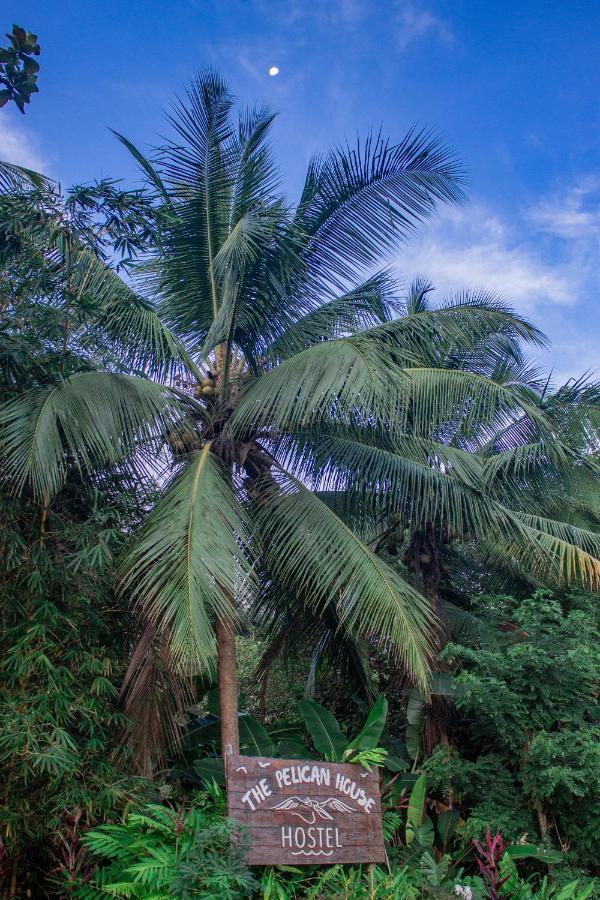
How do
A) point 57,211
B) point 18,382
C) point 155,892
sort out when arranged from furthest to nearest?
1. point 18,382
2. point 57,211
3. point 155,892

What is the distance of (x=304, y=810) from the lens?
498cm

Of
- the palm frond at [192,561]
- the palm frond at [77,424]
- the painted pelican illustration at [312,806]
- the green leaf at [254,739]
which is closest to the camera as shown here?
the painted pelican illustration at [312,806]

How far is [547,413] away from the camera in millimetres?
8359

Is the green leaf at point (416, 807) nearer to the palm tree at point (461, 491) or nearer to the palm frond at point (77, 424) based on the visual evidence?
the palm tree at point (461, 491)

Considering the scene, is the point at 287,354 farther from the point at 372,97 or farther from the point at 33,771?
the point at 33,771

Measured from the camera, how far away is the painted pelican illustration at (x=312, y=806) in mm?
4930

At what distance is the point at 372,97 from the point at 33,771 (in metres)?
7.62

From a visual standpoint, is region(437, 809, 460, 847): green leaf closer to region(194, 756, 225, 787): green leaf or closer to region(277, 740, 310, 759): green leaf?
region(277, 740, 310, 759): green leaf

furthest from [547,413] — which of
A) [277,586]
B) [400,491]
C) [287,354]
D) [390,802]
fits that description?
[390,802]

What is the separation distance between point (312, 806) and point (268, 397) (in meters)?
3.22

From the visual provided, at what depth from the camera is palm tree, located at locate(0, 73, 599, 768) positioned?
5777 millimetres

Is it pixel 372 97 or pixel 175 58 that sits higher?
pixel 372 97

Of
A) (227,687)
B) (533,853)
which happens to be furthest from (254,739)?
(533,853)

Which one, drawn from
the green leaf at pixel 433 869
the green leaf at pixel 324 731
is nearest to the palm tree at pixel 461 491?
the green leaf at pixel 324 731
